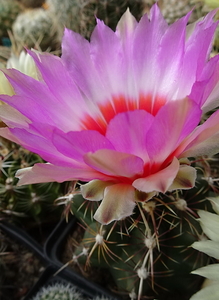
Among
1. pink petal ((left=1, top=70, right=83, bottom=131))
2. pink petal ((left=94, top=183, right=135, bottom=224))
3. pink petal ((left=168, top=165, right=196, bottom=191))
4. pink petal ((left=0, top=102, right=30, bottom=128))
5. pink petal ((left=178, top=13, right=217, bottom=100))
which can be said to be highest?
pink petal ((left=178, top=13, right=217, bottom=100))

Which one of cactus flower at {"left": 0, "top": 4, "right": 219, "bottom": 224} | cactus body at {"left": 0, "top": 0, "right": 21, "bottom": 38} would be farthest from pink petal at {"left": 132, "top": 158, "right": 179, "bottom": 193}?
cactus body at {"left": 0, "top": 0, "right": 21, "bottom": 38}

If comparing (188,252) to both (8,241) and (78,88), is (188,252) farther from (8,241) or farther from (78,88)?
(8,241)

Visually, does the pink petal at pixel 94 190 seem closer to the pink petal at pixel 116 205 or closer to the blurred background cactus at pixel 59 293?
the pink petal at pixel 116 205

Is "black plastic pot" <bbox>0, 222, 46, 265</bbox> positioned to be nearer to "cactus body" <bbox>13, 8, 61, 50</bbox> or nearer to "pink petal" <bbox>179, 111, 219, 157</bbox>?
"pink petal" <bbox>179, 111, 219, 157</bbox>

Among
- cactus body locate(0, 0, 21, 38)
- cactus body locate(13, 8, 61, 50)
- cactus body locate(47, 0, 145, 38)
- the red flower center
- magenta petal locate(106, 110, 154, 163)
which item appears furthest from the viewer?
cactus body locate(0, 0, 21, 38)

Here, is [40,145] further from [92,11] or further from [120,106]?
[92,11]

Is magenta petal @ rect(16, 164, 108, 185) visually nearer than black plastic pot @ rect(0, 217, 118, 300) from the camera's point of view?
Yes

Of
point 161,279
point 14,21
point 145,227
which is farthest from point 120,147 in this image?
point 14,21

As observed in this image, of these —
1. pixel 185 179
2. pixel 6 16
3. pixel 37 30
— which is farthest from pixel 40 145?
pixel 6 16

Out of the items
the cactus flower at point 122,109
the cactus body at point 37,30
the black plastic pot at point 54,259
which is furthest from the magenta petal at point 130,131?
the cactus body at point 37,30
